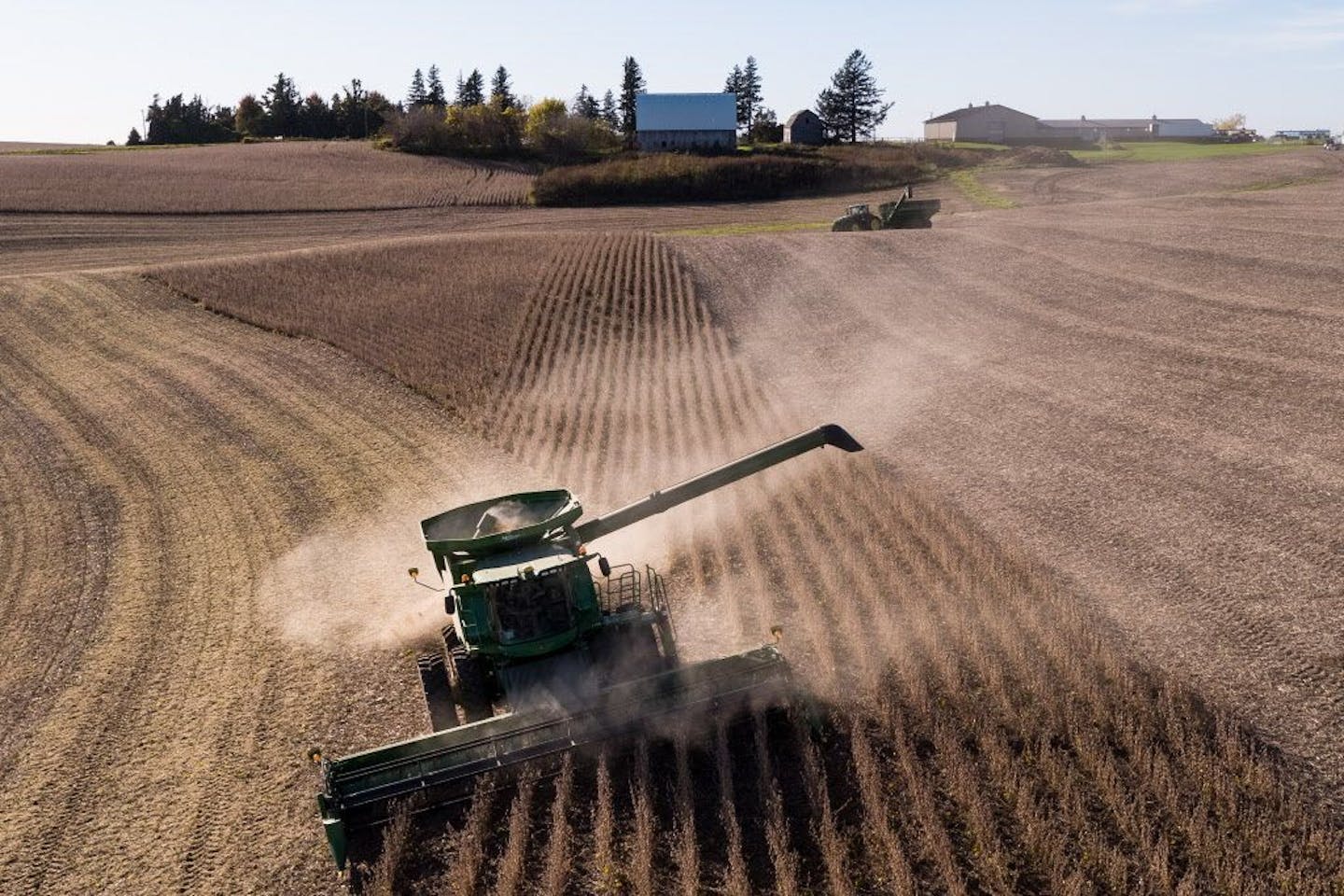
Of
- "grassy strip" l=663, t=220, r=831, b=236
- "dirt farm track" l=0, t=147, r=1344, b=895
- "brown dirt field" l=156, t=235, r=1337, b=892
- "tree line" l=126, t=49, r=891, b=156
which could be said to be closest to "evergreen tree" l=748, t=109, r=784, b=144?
"tree line" l=126, t=49, r=891, b=156

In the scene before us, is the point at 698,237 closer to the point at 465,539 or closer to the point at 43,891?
the point at 465,539

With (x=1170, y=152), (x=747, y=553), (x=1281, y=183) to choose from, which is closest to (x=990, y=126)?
(x=1170, y=152)

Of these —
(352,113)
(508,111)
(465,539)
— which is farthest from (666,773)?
(352,113)

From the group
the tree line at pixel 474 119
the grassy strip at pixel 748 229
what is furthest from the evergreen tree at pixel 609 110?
the grassy strip at pixel 748 229

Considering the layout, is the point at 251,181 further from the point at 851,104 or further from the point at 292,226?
the point at 851,104

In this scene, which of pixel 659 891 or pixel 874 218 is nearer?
pixel 659 891

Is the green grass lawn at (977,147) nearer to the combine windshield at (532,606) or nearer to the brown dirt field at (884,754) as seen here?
the brown dirt field at (884,754)
